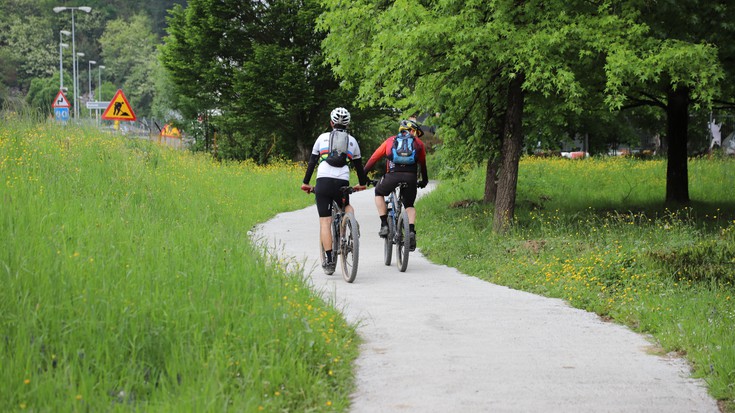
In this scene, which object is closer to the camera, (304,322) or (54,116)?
(304,322)

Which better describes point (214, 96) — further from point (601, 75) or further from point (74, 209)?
point (74, 209)

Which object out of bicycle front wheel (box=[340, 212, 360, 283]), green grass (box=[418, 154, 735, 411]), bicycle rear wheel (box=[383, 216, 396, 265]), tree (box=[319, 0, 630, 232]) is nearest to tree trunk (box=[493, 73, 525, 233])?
tree (box=[319, 0, 630, 232])

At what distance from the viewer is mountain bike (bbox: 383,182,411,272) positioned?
1103 cm

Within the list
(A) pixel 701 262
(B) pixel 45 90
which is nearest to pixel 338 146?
(A) pixel 701 262

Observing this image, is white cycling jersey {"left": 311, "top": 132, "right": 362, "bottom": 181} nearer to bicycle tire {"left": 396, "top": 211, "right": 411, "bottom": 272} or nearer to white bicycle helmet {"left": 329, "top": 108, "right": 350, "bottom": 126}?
white bicycle helmet {"left": 329, "top": 108, "right": 350, "bottom": 126}

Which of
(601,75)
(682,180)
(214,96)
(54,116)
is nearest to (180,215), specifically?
(54,116)

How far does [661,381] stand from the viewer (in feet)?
19.0

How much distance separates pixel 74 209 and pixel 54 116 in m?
8.13

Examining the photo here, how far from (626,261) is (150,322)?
6.15 m

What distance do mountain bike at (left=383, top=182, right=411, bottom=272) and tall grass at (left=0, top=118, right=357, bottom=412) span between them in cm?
266

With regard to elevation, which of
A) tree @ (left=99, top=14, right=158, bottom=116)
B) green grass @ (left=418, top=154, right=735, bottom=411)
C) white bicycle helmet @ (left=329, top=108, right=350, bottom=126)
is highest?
tree @ (left=99, top=14, right=158, bottom=116)

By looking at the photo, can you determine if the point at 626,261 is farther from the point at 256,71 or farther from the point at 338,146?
the point at 256,71

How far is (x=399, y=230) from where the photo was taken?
11.3m

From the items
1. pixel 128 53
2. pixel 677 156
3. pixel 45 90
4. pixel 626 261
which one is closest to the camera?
pixel 626 261
